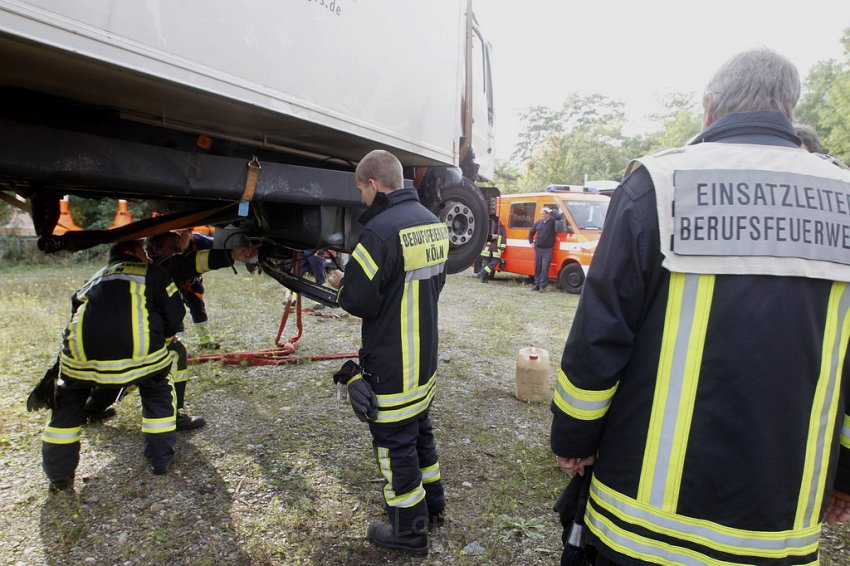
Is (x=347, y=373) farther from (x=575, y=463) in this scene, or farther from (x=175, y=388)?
(x=175, y=388)

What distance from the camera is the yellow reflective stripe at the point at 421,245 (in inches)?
84.3

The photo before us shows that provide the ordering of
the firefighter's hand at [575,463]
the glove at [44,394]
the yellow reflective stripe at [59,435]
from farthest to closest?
the glove at [44,394]
the yellow reflective stripe at [59,435]
the firefighter's hand at [575,463]

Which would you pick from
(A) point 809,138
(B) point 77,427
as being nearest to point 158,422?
(B) point 77,427

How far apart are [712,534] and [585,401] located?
0.42m

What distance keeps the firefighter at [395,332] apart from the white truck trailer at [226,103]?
0.45 metres

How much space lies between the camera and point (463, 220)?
4207 mm

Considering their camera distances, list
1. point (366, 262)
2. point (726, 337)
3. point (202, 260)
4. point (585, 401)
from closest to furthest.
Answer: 1. point (726, 337)
2. point (585, 401)
3. point (366, 262)
4. point (202, 260)

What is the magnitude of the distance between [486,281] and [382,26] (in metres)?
9.81

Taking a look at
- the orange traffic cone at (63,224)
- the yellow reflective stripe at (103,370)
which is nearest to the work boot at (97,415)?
the yellow reflective stripe at (103,370)

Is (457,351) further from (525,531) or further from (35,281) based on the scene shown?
(35,281)

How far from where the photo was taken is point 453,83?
10.7 feet

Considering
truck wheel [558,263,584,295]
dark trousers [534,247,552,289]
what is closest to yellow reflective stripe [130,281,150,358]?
truck wheel [558,263,584,295]

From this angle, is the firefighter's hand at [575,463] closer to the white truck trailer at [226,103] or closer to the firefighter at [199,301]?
the white truck trailer at [226,103]

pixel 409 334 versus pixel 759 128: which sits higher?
pixel 759 128
